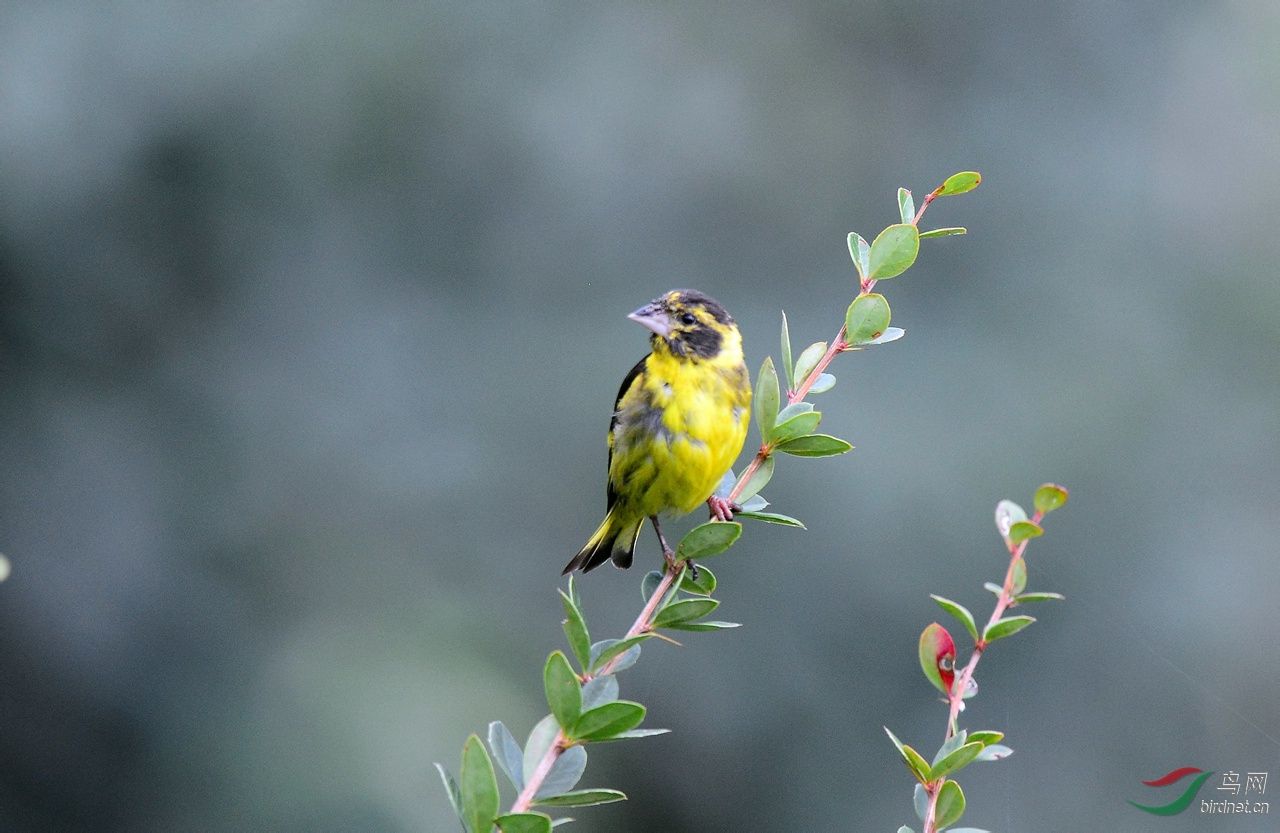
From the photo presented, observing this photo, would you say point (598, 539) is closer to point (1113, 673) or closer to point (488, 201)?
point (1113, 673)

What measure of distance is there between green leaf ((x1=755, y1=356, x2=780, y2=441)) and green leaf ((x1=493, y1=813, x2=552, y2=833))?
0.58 m

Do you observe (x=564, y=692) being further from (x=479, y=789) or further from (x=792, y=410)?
(x=792, y=410)

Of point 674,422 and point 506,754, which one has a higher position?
point 674,422

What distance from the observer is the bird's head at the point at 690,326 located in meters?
2.97

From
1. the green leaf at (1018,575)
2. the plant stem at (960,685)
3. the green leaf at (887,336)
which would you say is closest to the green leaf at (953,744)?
the plant stem at (960,685)

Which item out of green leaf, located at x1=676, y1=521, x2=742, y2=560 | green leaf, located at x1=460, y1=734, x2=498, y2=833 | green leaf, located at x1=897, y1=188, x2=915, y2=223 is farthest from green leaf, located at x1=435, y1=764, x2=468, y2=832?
green leaf, located at x1=897, y1=188, x2=915, y2=223

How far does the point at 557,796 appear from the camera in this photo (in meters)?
0.99

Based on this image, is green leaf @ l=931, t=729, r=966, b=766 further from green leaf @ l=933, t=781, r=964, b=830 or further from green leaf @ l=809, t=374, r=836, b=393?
green leaf @ l=809, t=374, r=836, b=393

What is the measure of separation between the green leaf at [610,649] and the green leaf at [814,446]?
0.37 meters

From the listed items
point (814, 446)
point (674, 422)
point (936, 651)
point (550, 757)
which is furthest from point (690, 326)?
point (550, 757)

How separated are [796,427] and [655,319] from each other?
1608mm

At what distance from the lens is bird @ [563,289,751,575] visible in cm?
280

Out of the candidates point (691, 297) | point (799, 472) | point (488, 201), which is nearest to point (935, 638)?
point (691, 297)

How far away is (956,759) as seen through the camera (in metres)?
1.11
